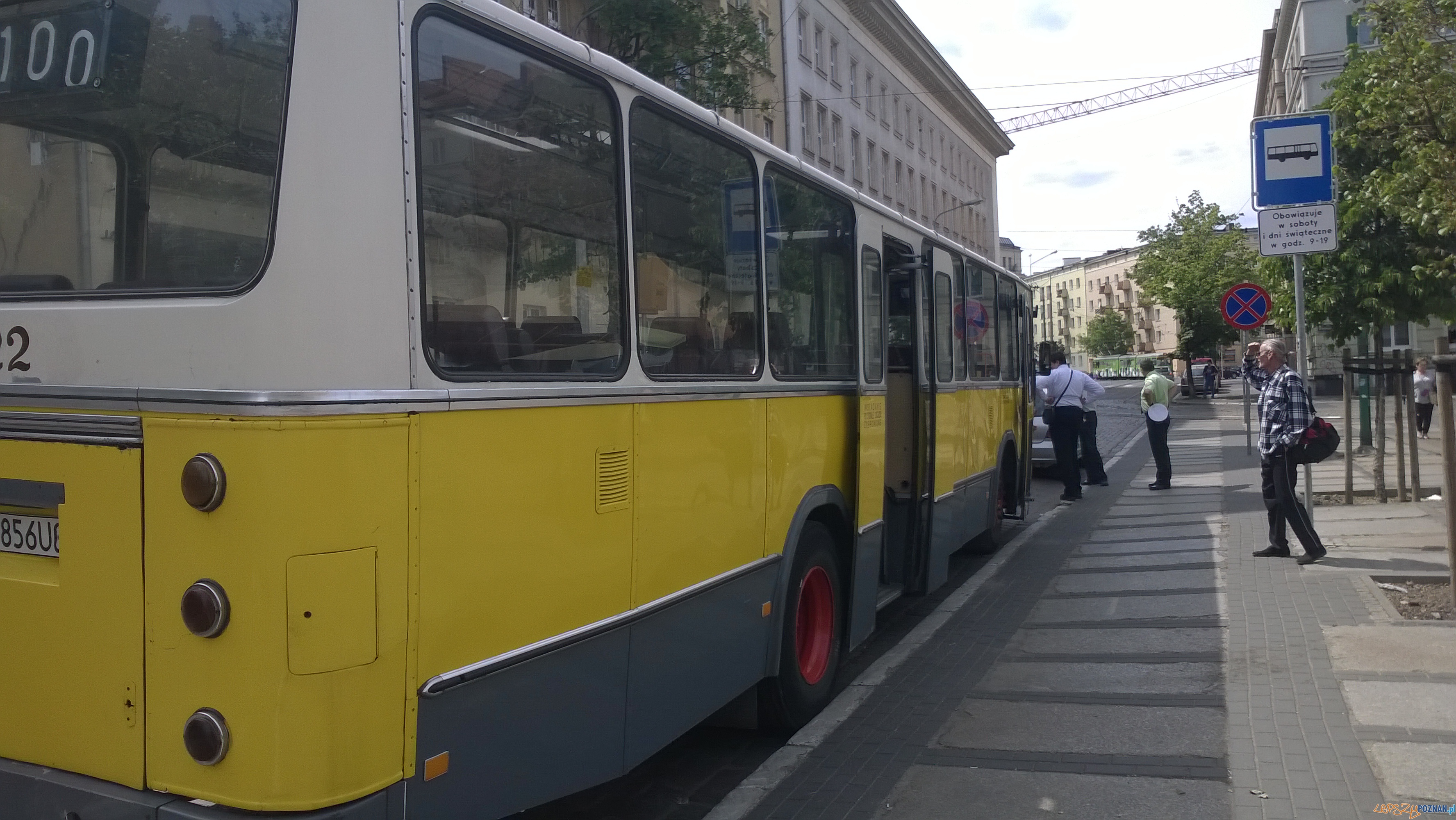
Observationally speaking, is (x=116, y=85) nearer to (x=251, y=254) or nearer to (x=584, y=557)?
(x=251, y=254)

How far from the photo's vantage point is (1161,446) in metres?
15.5

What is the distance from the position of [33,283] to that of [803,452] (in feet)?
11.5

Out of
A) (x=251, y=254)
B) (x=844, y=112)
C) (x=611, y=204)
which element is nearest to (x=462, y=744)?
(x=251, y=254)

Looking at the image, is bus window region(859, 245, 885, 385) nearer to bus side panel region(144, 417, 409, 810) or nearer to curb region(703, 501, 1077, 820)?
curb region(703, 501, 1077, 820)

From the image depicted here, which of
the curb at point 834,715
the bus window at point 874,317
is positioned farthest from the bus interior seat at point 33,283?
the bus window at point 874,317

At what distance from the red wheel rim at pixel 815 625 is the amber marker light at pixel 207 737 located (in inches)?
134

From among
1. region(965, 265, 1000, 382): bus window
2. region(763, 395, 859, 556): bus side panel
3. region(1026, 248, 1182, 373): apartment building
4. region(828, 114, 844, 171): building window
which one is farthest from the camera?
region(1026, 248, 1182, 373): apartment building

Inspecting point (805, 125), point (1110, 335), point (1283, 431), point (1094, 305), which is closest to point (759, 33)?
point (1283, 431)

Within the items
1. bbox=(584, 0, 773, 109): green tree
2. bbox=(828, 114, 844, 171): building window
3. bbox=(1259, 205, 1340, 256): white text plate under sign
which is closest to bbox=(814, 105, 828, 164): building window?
bbox=(828, 114, 844, 171): building window

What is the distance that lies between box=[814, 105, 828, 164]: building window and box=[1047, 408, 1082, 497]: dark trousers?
31978 mm

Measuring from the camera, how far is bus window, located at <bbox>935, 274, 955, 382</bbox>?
8.45m

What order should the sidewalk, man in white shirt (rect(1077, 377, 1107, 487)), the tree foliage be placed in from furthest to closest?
1. man in white shirt (rect(1077, 377, 1107, 487))
2. the tree foliage
3. the sidewalk

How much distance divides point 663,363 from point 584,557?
93 centimetres

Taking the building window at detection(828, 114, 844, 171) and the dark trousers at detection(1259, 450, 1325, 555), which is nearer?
the dark trousers at detection(1259, 450, 1325, 555)
